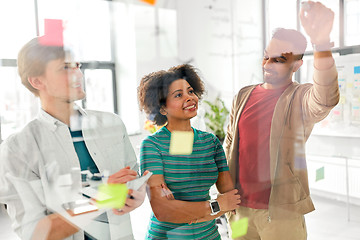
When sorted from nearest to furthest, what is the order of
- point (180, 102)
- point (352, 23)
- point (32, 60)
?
1. point (32, 60)
2. point (180, 102)
3. point (352, 23)

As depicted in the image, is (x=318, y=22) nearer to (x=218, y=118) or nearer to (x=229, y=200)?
(x=218, y=118)

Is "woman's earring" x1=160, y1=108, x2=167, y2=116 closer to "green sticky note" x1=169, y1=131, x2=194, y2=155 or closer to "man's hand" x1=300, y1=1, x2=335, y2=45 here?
"green sticky note" x1=169, y1=131, x2=194, y2=155

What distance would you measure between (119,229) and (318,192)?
439 millimetres

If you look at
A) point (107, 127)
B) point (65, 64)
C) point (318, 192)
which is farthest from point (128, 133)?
point (318, 192)

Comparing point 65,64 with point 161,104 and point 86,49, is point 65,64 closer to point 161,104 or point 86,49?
point 86,49

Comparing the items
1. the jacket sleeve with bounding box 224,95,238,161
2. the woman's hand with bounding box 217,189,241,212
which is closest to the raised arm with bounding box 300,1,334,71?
the jacket sleeve with bounding box 224,95,238,161

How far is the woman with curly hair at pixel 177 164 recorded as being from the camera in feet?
1.60

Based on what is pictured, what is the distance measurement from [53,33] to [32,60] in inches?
1.9

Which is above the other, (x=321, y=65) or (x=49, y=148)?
(x=321, y=65)

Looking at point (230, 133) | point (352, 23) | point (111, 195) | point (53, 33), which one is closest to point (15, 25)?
point (53, 33)

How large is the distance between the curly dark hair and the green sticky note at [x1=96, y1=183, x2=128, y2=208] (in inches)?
4.9

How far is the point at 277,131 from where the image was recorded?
0.58 m

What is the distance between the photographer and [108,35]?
442mm

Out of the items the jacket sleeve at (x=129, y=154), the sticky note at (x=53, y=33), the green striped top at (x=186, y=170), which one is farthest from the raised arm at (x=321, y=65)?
the sticky note at (x=53, y=33)
